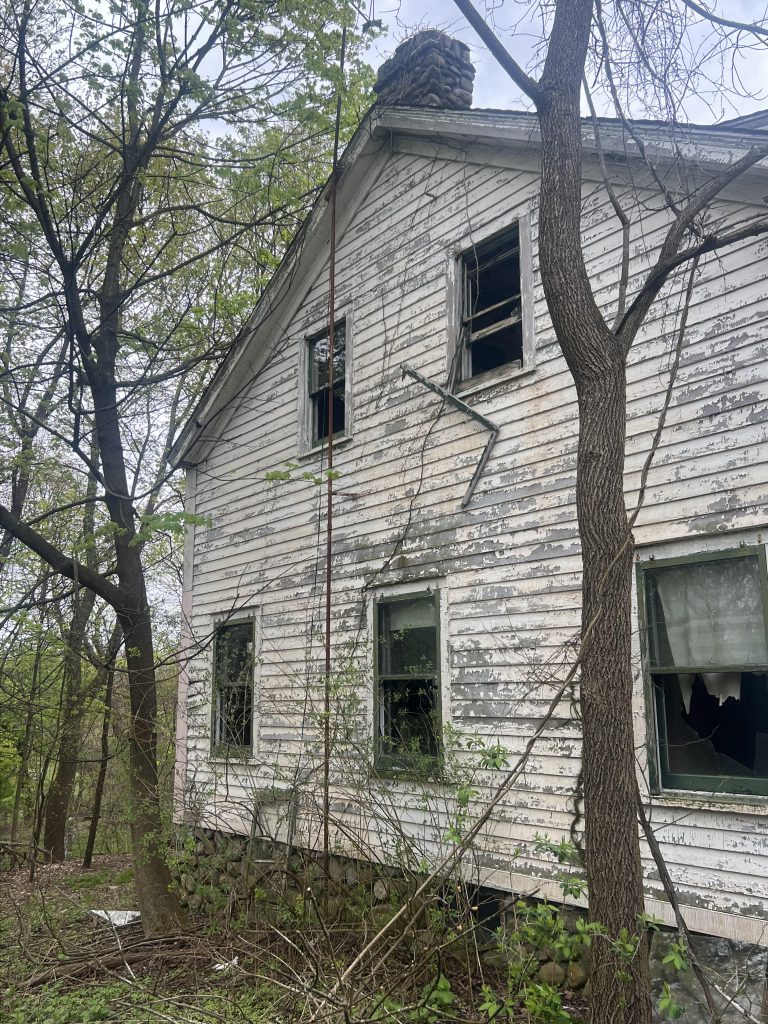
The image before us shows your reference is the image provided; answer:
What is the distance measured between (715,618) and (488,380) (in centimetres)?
302

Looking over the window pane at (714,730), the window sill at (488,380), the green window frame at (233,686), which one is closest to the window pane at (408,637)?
the window sill at (488,380)

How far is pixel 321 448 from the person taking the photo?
31.1 ft

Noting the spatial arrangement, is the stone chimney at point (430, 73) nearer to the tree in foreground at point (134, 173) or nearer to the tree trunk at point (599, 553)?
the tree in foreground at point (134, 173)

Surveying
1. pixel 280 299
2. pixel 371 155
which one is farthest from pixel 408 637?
pixel 371 155

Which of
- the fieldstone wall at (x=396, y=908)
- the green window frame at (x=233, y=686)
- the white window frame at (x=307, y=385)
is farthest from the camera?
the green window frame at (x=233, y=686)

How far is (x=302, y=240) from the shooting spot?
33.3 ft

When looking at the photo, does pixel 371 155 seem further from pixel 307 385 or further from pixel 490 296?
pixel 307 385

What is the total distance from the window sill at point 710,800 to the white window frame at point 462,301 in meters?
3.52

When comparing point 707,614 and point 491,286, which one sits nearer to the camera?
point 707,614

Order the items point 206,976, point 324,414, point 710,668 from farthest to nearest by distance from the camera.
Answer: point 324,414 → point 206,976 → point 710,668

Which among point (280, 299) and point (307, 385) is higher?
point (280, 299)

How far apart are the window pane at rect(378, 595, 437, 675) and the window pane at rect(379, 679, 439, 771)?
0.15m

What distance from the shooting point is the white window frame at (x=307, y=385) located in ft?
30.4

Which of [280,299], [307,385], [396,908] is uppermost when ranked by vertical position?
[280,299]
